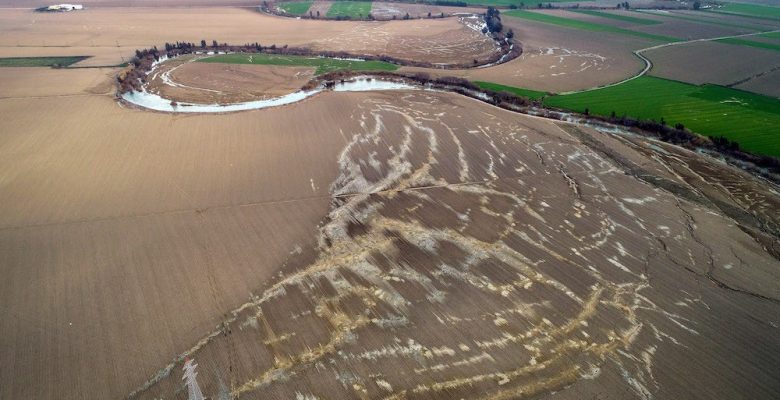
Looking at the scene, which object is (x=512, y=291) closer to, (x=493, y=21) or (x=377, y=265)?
(x=377, y=265)

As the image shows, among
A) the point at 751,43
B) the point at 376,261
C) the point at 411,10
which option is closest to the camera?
the point at 376,261

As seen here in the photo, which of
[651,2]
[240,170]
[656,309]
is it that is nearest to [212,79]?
[240,170]

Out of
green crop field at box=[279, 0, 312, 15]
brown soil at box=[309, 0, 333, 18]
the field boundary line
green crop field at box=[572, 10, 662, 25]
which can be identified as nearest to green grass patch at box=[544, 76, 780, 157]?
the field boundary line

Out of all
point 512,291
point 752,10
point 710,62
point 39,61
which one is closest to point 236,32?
point 39,61

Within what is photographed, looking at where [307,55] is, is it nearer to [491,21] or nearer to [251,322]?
[491,21]

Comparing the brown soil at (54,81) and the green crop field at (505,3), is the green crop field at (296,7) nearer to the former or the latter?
the green crop field at (505,3)
